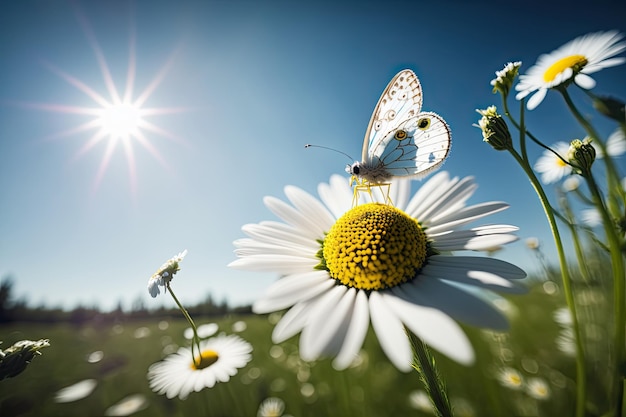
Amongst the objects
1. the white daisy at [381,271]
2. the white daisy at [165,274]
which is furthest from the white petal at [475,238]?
the white daisy at [165,274]

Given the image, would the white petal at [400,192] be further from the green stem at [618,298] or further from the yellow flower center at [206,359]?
the yellow flower center at [206,359]

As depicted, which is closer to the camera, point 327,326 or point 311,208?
point 327,326

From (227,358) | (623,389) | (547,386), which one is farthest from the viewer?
(547,386)

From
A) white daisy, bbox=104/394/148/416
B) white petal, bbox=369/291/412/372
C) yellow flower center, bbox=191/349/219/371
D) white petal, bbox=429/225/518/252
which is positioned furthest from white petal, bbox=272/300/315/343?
white daisy, bbox=104/394/148/416

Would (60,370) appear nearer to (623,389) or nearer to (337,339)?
(337,339)

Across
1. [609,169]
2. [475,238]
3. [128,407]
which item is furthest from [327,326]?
[128,407]

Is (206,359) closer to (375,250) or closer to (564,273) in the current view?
(375,250)

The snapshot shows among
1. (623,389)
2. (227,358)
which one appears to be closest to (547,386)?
(623,389)
